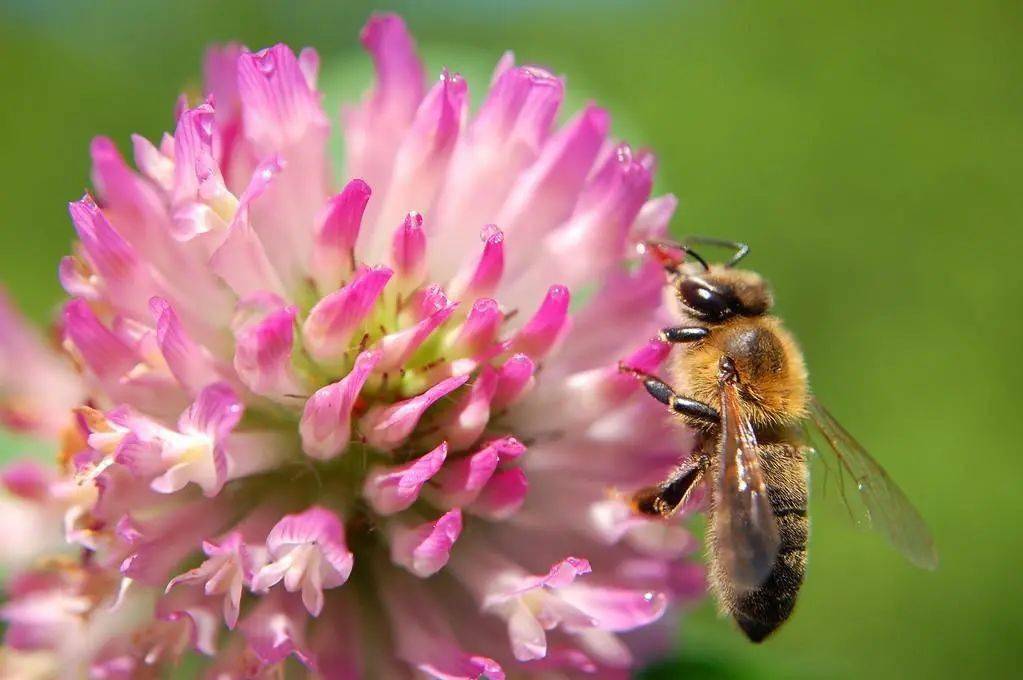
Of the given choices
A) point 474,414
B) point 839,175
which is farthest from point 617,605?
point 839,175

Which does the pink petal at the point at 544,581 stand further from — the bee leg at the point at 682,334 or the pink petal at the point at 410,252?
the pink petal at the point at 410,252

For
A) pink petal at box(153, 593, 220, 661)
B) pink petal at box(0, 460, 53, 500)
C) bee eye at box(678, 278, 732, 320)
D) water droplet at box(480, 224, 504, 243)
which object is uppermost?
water droplet at box(480, 224, 504, 243)

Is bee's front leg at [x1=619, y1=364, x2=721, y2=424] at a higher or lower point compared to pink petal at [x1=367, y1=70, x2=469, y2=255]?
lower

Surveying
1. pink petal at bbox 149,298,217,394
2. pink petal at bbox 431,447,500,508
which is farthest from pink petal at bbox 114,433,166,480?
pink petal at bbox 431,447,500,508

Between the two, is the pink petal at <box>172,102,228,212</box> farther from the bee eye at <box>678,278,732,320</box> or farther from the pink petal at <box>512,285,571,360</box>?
the bee eye at <box>678,278,732,320</box>

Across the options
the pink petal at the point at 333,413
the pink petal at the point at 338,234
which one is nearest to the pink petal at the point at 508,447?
the pink petal at the point at 333,413

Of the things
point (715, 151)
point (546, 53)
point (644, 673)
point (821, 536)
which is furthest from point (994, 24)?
point (644, 673)

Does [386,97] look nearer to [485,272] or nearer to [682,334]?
[485,272]
